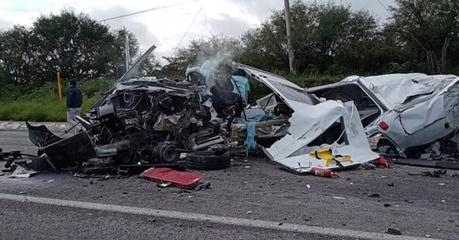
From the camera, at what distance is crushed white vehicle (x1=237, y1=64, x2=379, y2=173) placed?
7.70 metres

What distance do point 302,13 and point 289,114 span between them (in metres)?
20.0

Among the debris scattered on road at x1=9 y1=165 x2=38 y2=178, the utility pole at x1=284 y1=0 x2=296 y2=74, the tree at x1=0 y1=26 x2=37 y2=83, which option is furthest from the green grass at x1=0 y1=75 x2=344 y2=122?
the debris scattered on road at x1=9 y1=165 x2=38 y2=178

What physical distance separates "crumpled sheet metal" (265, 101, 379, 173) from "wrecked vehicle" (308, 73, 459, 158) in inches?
24.0

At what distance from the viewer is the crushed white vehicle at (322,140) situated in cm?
770

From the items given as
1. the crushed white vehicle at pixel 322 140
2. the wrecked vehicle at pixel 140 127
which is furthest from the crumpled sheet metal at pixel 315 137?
the wrecked vehicle at pixel 140 127

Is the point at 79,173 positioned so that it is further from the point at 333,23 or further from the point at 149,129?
the point at 333,23

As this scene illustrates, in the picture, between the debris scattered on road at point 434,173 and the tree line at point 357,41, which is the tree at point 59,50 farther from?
the debris scattered on road at point 434,173

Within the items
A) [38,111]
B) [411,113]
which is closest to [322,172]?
[411,113]

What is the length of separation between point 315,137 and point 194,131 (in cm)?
193

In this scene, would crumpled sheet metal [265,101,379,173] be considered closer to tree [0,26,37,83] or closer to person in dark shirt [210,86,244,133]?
person in dark shirt [210,86,244,133]

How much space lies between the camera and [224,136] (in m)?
8.81

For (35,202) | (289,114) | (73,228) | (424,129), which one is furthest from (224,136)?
(73,228)

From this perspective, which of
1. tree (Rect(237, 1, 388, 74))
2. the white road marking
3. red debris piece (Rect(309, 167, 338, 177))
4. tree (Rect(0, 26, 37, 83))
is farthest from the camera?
tree (Rect(0, 26, 37, 83))

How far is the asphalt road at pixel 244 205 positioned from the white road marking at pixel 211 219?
0.05m
